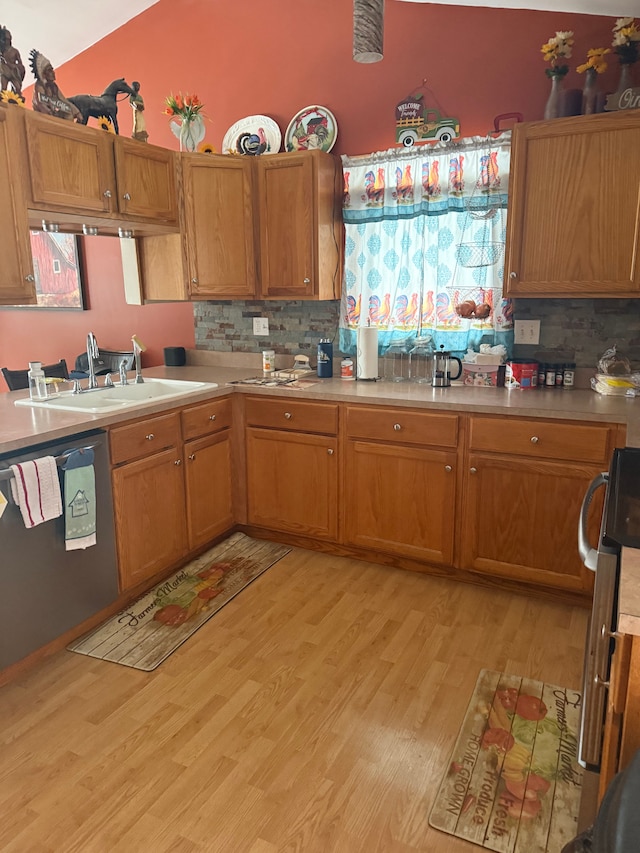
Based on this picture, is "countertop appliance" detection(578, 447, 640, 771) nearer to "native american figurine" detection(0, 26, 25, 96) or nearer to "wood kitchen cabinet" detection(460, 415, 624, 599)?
"wood kitchen cabinet" detection(460, 415, 624, 599)

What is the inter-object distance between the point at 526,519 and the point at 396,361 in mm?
1148

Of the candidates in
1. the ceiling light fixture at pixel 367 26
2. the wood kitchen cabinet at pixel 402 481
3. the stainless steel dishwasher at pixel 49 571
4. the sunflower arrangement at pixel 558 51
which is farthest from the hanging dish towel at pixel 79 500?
the sunflower arrangement at pixel 558 51

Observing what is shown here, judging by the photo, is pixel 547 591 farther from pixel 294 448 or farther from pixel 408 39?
pixel 408 39

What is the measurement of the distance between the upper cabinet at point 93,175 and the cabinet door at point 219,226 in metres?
0.12

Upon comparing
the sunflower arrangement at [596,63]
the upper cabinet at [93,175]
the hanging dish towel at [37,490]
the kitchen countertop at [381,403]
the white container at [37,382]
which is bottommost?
the hanging dish towel at [37,490]

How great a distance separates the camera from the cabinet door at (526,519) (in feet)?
8.32

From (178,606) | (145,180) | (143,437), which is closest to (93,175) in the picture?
(145,180)

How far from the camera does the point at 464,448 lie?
106 inches

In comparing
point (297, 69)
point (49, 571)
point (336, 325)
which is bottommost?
point (49, 571)

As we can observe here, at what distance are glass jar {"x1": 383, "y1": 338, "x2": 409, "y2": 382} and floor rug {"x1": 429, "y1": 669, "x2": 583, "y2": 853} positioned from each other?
5.44 feet

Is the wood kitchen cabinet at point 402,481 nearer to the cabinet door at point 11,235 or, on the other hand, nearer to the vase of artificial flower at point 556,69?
the vase of artificial flower at point 556,69

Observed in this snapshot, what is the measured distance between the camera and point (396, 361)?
10.9 feet

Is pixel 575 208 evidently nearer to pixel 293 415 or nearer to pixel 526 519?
pixel 526 519

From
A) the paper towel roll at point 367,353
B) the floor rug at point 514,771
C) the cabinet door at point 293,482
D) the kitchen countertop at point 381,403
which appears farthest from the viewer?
the paper towel roll at point 367,353
